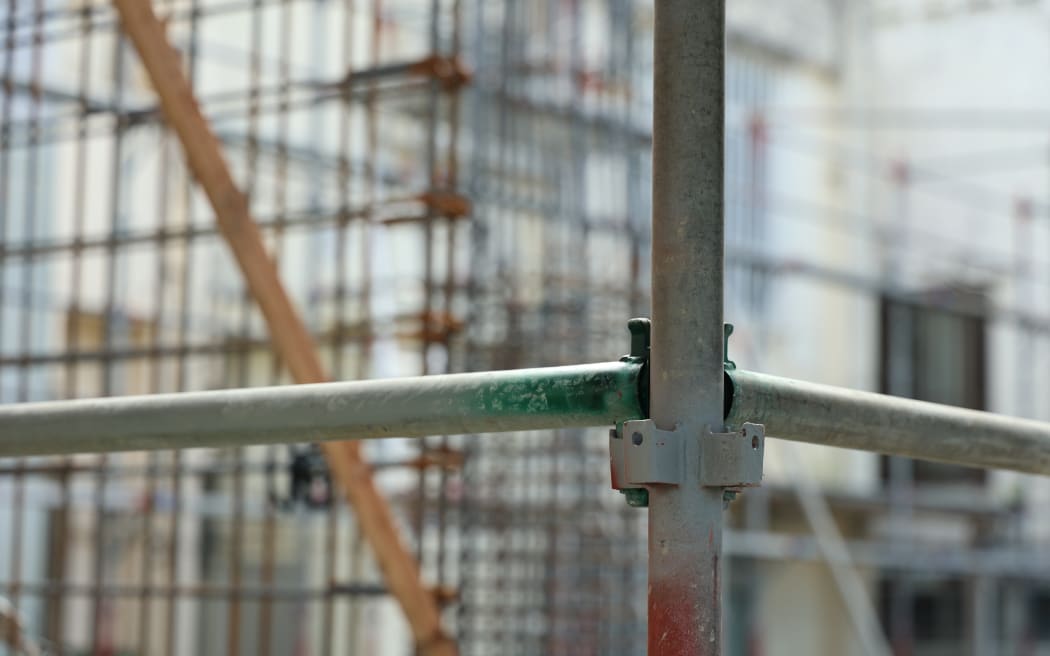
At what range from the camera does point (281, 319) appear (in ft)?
12.2

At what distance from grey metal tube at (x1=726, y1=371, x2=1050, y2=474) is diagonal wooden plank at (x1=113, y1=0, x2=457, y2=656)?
1.71 metres

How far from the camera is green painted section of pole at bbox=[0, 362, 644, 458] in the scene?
1.93 metres

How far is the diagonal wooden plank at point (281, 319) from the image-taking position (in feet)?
12.1

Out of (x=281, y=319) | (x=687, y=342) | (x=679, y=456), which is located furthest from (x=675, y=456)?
(x=281, y=319)

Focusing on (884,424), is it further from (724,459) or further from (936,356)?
(936,356)

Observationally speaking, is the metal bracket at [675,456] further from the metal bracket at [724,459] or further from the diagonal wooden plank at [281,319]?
the diagonal wooden plank at [281,319]

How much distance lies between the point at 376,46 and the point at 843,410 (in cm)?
290

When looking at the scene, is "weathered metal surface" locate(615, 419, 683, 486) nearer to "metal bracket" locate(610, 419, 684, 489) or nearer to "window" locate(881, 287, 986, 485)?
"metal bracket" locate(610, 419, 684, 489)

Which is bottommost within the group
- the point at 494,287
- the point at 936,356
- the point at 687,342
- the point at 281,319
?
the point at 687,342

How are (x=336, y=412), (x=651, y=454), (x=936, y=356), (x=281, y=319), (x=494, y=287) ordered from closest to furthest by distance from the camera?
(x=651, y=454)
(x=336, y=412)
(x=281, y=319)
(x=494, y=287)
(x=936, y=356)

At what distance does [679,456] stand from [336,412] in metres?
0.45

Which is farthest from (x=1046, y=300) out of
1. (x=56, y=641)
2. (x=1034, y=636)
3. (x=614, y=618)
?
(x=56, y=641)

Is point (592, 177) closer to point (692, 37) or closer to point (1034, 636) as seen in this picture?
point (1034, 636)

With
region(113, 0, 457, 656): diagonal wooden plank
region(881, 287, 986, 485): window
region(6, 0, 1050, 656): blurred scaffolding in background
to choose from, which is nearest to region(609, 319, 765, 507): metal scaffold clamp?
region(113, 0, 457, 656): diagonal wooden plank
